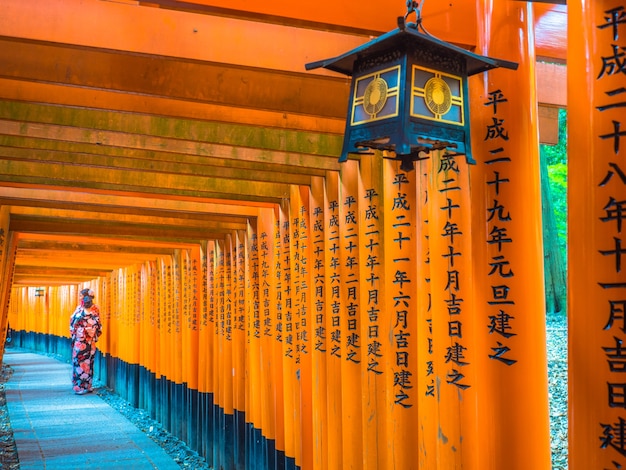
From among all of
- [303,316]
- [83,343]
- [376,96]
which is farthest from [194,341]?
[376,96]

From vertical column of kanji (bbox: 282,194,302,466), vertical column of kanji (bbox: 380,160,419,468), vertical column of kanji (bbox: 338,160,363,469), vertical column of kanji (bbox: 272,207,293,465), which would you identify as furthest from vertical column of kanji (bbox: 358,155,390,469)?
vertical column of kanji (bbox: 272,207,293,465)

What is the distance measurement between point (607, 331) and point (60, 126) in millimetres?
5636

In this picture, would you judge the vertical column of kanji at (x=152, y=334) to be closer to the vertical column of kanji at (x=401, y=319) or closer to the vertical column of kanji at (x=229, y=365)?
the vertical column of kanji at (x=229, y=365)

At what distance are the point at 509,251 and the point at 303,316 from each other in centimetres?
445

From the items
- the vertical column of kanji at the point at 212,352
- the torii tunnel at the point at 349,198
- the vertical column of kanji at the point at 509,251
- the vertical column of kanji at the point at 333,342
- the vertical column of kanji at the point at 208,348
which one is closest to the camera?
the torii tunnel at the point at 349,198

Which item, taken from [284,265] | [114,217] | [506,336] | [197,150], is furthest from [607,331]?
[114,217]

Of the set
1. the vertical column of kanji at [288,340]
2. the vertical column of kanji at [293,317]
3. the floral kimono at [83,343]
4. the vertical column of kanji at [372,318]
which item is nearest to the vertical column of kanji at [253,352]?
the vertical column of kanji at [288,340]

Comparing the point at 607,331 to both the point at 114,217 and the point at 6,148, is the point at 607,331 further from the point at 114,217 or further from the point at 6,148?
the point at 114,217

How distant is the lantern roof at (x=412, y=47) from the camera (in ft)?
11.2

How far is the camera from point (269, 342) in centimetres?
965

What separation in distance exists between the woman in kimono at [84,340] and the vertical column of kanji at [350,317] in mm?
14999

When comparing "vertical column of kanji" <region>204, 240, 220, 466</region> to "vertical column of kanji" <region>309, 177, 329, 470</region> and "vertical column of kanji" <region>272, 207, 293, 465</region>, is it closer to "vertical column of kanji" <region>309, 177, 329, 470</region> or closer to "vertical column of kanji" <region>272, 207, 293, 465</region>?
"vertical column of kanji" <region>272, 207, 293, 465</region>

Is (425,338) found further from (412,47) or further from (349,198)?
(349,198)

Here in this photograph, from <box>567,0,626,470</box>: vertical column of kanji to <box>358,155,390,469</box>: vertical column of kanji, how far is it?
8.28ft
